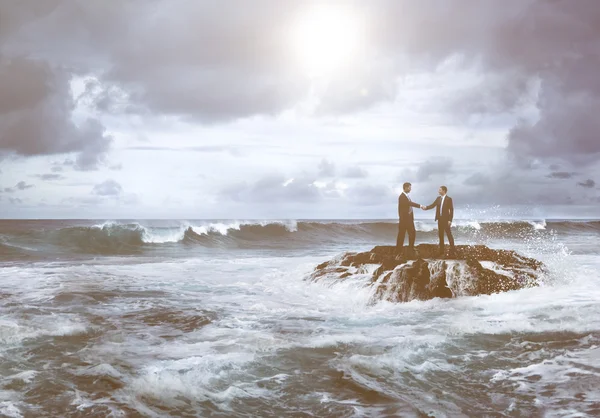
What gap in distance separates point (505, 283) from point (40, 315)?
36.6 feet

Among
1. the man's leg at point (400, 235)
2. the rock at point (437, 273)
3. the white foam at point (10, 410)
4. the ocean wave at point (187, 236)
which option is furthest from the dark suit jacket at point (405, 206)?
the ocean wave at point (187, 236)

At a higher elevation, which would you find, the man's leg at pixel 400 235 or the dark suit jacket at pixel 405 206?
the dark suit jacket at pixel 405 206

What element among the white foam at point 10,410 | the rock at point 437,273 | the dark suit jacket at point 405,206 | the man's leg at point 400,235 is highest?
the dark suit jacket at point 405,206

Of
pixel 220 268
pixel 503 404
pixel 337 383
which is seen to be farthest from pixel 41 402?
pixel 220 268

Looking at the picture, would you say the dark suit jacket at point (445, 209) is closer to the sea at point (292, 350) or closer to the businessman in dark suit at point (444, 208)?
the businessman in dark suit at point (444, 208)

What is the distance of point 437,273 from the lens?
12805 millimetres

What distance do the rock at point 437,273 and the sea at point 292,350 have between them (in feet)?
1.15

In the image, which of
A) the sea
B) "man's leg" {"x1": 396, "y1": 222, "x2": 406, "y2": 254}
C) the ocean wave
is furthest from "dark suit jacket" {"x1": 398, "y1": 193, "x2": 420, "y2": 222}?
the ocean wave

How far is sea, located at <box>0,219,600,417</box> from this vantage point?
5785 millimetres

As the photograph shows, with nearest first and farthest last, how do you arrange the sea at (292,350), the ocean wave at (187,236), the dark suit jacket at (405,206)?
the sea at (292,350), the dark suit jacket at (405,206), the ocean wave at (187,236)

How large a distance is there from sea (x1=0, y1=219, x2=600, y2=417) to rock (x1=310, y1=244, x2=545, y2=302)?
13.8 inches

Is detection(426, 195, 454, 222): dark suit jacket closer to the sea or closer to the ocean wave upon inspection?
the sea

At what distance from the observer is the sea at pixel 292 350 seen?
19.0ft

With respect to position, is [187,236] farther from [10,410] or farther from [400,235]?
[10,410]
